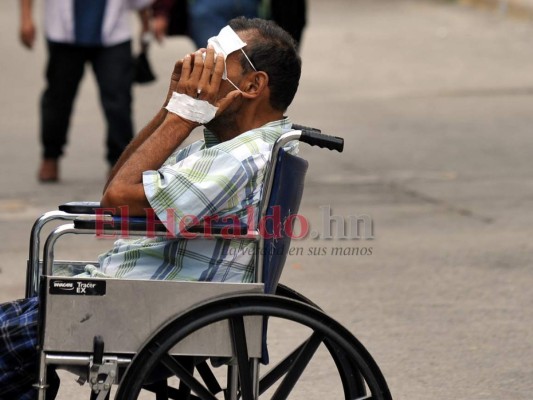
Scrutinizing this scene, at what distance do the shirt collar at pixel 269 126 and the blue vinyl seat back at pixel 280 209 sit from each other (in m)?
0.17

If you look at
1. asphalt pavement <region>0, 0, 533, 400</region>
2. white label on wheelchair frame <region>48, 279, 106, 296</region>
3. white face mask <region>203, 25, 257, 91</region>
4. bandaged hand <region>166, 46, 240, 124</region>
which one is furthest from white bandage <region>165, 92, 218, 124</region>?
asphalt pavement <region>0, 0, 533, 400</region>

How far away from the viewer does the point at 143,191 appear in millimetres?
3252

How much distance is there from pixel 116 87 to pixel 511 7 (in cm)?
933

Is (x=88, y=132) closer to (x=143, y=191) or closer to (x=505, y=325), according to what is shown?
(x=505, y=325)

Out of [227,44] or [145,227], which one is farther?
[227,44]

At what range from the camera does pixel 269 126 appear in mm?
3467

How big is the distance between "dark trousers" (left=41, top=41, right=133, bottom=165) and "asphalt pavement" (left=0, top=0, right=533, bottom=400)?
330mm

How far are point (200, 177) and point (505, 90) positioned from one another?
8646mm

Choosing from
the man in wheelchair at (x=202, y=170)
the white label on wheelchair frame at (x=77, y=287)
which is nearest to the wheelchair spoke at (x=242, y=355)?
the man in wheelchair at (x=202, y=170)

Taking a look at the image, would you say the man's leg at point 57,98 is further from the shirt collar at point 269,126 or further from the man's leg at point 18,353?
the man's leg at point 18,353

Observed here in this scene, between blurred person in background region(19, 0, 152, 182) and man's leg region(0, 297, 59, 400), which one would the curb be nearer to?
blurred person in background region(19, 0, 152, 182)

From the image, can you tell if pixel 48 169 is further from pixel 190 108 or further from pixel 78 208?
pixel 190 108

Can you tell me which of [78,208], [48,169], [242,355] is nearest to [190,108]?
[78,208]

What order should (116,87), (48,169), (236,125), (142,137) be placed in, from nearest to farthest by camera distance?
(236,125), (142,137), (116,87), (48,169)
